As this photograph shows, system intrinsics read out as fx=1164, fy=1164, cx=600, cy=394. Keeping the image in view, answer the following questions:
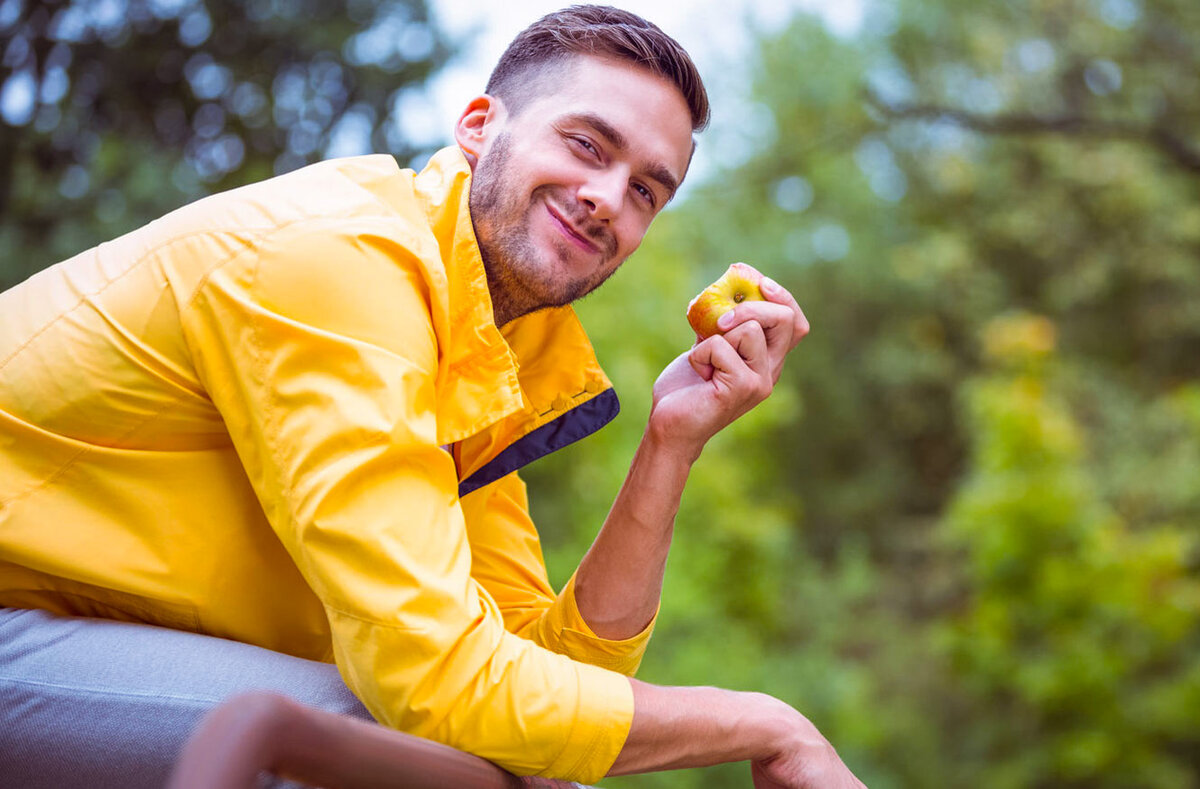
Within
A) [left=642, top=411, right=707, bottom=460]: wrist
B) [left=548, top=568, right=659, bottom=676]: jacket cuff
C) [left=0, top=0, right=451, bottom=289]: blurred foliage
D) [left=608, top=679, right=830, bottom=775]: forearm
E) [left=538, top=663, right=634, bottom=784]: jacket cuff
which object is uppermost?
[left=0, top=0, right=451, bottom=289]: blurred foliage

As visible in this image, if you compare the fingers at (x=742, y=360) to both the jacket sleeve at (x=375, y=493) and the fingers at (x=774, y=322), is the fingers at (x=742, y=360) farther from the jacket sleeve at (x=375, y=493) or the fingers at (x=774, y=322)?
the jacket sleeve at (x=375, y=493)

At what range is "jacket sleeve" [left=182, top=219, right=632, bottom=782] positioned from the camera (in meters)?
1.24

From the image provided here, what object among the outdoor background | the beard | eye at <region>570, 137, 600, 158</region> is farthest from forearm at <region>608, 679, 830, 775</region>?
the outdoor background

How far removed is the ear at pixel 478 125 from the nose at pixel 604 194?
0.25 metres

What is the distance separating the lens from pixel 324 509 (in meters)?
1.25

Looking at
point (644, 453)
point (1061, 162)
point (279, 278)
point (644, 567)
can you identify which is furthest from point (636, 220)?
point (1061, 162)

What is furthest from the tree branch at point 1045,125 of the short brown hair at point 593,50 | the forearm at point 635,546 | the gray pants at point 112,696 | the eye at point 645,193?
the gray pants at point 112,696

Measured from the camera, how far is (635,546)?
6.03ft

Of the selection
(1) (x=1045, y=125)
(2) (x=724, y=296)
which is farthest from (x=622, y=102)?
(1) (x=1045, y=125)

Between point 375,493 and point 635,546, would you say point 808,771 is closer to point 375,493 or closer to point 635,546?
point 635,546

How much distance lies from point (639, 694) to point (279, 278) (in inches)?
25.1

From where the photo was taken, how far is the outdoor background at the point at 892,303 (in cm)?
616

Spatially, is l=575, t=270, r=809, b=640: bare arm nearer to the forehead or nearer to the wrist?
the wrist

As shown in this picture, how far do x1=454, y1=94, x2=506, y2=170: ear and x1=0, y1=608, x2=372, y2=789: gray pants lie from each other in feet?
3.19
